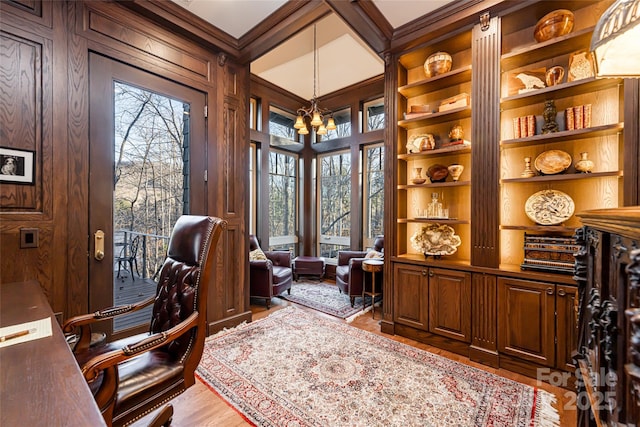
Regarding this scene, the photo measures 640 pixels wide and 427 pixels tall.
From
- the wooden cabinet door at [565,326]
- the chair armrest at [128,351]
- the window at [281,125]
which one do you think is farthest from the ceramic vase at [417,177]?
the window at [281,125]

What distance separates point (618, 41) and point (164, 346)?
8.82ft

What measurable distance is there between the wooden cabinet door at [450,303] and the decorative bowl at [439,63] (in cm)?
200

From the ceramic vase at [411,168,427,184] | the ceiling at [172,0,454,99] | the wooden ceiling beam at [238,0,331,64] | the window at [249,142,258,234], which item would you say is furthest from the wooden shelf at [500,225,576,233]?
the window at [249,142,258,234]

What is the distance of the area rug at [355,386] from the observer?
174 cm

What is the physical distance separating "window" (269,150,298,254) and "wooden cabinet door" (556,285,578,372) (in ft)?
14.3

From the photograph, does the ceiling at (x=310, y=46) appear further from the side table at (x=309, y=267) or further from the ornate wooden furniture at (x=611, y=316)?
the side table at (x=309, y=267)

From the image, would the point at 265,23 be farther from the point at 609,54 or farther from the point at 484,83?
the point at 609,54

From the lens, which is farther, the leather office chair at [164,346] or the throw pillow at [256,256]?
the throw pillow at [256,256]

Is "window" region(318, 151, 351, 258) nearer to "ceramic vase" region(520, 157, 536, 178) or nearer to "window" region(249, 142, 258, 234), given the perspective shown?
"window" region(249, 142, 258, 234)

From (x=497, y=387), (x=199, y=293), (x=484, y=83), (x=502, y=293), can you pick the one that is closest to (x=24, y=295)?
(x=199, y=293)

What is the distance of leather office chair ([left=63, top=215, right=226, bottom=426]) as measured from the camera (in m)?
1.13

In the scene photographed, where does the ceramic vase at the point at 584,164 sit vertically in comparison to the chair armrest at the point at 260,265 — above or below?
above

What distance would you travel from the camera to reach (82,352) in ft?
4.78

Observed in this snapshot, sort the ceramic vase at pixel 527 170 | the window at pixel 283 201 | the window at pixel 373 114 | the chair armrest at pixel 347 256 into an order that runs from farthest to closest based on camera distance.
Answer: the window at pixel 283 201 → the window at pixel 373 114 → the chair armrest at pixel 347 256 → the ceramic vase at pixel 527 170
